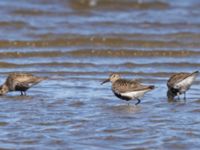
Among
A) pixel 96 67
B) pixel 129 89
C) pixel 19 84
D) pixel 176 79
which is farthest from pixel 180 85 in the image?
pixel 96 67

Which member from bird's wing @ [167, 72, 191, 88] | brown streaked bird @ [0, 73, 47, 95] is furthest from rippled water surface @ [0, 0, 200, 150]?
bird's wing @ [167, 72, 191, 88]

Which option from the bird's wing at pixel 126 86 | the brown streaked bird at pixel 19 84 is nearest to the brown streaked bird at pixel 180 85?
the bird's wing at pixel 126 86

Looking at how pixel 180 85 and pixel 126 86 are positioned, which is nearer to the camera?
pixel 126 86

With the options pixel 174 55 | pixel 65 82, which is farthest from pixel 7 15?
pixel 65 82

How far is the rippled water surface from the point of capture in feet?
27.6

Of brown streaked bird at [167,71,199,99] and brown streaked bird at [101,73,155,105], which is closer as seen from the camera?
brown streaked bird at [101,73,155,105]

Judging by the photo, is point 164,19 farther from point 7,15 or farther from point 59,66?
point 59,66

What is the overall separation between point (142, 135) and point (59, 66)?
607cm

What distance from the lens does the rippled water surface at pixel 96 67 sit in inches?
331

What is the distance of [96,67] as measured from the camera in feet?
46.5

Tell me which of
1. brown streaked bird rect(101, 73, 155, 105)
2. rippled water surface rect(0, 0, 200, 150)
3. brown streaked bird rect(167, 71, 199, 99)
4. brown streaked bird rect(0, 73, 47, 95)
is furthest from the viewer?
brown streaked bird rect(0, 73, 47, 95)

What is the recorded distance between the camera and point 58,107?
10.2m

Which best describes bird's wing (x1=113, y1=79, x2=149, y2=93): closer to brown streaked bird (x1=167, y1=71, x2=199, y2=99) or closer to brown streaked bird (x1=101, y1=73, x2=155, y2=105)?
brown streaked bird (x1=101, y1=73, x2=155, y2=105)

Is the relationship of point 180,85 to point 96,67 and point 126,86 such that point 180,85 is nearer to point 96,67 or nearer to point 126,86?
point 126,86
